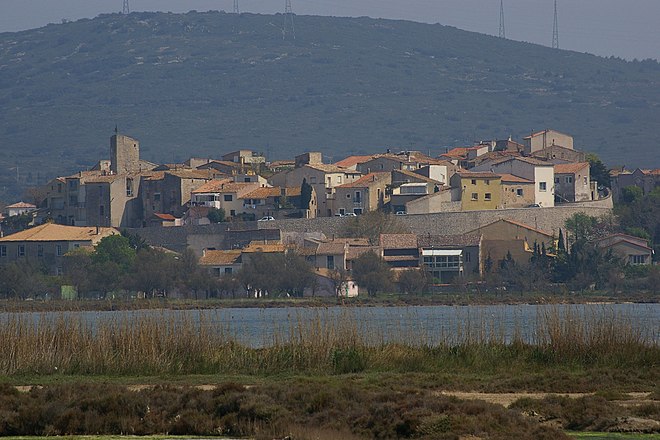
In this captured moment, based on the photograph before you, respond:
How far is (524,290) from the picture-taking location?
5962 cm

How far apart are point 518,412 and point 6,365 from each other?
28.7 ft

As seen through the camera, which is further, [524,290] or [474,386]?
[524,290]

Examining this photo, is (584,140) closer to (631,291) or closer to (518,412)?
(631,291)

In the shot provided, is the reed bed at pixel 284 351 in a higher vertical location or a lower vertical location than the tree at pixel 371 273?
lower

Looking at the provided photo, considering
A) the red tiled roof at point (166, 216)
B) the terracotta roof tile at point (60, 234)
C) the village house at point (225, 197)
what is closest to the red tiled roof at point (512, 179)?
the village house at point (225, 197)

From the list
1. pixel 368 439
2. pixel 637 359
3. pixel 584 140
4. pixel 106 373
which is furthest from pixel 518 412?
pixel 584 140

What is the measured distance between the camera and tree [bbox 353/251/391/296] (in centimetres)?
6112

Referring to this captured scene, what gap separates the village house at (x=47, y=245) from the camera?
68.9 m

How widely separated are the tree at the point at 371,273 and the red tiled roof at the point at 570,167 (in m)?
18.0

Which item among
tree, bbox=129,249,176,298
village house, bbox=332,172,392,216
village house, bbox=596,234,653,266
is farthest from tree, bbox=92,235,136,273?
village house, bbox=596,234,653,266

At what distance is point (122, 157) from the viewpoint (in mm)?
87188

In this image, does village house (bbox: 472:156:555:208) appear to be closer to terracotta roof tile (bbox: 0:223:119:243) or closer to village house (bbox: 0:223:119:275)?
terracotta roof tile (bbox: 0:223:119:243)

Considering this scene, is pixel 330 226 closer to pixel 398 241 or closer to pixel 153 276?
pixel 398 241

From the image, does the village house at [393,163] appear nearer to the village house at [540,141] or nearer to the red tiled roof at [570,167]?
the village house at [540,141]
